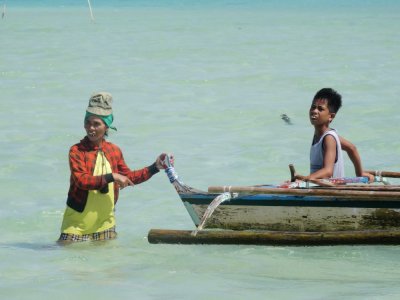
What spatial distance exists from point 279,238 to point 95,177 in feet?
4.00

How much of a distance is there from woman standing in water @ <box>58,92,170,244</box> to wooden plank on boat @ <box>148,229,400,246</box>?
1.36 ft

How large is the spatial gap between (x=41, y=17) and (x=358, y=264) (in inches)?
1590

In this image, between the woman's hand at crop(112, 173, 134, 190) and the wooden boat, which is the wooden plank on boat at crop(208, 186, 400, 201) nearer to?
the wooden boat

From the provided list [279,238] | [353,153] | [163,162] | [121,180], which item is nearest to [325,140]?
[353,153]

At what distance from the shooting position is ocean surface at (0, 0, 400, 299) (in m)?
5.75

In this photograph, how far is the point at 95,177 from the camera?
5.86 meters

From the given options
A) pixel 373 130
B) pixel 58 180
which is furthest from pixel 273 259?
pixel 373 130

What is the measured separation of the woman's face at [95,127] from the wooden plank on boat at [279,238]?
2.54ft

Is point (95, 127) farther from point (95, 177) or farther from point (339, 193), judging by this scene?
point (339, 193)

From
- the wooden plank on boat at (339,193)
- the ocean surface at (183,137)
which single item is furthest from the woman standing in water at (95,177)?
the wooden plank on boat at (339,193)

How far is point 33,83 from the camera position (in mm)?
18109

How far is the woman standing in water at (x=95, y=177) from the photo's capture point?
5926mm

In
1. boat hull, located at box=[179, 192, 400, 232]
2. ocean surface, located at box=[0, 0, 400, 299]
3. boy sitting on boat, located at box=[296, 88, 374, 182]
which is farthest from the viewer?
boy sitting on boat, located at box=[296, 88, 374, 182]

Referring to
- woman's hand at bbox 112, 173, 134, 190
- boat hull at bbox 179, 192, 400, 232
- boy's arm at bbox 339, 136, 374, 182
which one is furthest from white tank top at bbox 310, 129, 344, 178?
woman's hand at bbox 112, 173, 134, 190
